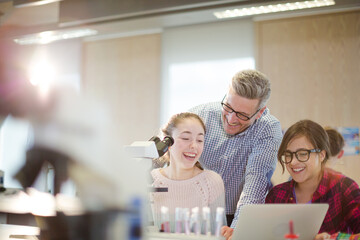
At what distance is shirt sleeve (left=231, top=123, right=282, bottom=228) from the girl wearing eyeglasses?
0.06 meters

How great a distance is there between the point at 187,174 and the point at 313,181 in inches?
24.0

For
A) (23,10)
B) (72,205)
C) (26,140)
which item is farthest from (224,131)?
(23,10)

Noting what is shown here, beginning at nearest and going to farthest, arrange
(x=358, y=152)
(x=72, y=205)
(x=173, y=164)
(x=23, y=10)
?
(x=72, y=205) → (x=173, y=164) → (x=358, y=152) → (x=23, y=10)

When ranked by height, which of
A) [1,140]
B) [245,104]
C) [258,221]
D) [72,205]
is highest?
[245,104]

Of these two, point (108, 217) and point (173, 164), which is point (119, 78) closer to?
point (173, 164)

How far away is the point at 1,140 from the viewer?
1.59 m

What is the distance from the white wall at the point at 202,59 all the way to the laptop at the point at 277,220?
2.92 meters

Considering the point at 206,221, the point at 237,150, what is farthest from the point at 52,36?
the point at 206,221

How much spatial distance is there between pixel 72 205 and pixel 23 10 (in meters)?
4.58

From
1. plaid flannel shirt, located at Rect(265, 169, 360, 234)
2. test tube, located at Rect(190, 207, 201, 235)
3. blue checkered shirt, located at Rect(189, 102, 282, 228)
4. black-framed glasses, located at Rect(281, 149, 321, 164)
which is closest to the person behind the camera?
test tube, located at Rect(190, 207, 201, 235)

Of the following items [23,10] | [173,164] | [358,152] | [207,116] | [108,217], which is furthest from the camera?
[23,10]

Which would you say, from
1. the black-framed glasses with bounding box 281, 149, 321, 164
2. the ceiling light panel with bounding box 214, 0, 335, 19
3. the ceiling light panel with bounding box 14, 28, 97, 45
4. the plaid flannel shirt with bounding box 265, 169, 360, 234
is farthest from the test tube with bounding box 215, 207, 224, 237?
the ceiling light panel with bounding box 14, 28, 97, 45

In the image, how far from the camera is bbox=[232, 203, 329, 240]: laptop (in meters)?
1.24

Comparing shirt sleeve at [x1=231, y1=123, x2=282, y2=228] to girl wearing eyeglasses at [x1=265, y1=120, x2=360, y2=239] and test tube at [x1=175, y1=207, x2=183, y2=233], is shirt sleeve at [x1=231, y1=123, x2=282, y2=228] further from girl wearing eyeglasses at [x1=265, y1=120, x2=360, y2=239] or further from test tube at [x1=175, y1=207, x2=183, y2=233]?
test tube at [x1=175, y1=207, x2=183, y2=233]
